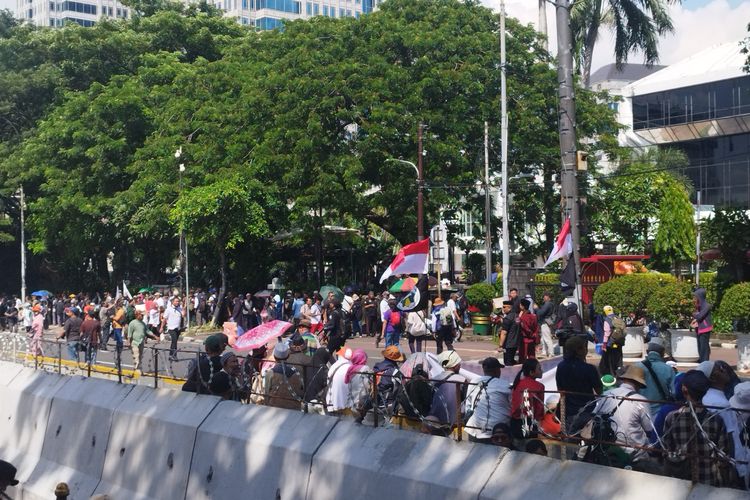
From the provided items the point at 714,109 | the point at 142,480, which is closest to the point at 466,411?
the point at 142,480

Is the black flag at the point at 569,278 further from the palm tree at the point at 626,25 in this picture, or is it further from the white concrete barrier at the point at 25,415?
the palm tree at the point at 626,25

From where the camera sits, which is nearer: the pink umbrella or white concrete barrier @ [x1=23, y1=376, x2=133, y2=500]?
white concrete barrier @ [x1=23, y1=376, x2=133, y2=500]

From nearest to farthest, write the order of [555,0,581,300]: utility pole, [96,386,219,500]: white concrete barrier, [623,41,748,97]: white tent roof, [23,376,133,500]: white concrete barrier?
[96,386,219,500]: white concrete barrier, [23,376,133,500]: white concrete barrier, [555,0,581,300]: utility pole, [623,41,748,97]: white tent roof

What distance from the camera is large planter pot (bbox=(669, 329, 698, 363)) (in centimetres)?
2298

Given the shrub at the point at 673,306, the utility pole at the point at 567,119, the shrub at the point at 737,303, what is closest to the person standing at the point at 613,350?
the utility pole at the point at 567,119

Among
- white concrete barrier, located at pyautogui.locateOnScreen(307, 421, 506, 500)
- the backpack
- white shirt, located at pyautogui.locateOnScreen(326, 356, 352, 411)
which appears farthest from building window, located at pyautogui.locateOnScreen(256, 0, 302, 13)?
white concrete barrier, located at pyautogui.locateOnScreen(307, 421, 506, 500)

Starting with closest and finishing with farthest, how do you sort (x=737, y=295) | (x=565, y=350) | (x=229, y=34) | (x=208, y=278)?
1. (x=565, y=350)
2. (x=737, y=295)
3. (x=208, y=278)
4. (x=229, y=34)

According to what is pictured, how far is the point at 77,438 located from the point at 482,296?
23762 millimetres

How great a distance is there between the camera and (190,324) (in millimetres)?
43406

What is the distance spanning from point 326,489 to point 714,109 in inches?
2388

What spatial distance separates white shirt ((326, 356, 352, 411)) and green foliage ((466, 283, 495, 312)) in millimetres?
23943

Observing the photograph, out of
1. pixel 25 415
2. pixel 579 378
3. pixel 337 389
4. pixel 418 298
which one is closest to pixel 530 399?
pixel 579 378

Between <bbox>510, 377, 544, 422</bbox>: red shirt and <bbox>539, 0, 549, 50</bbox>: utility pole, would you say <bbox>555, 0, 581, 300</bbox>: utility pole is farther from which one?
<bbox>539, 0, 549, 50</bbox>: utility pole

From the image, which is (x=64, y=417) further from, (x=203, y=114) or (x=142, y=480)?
(x=203, y=114)
